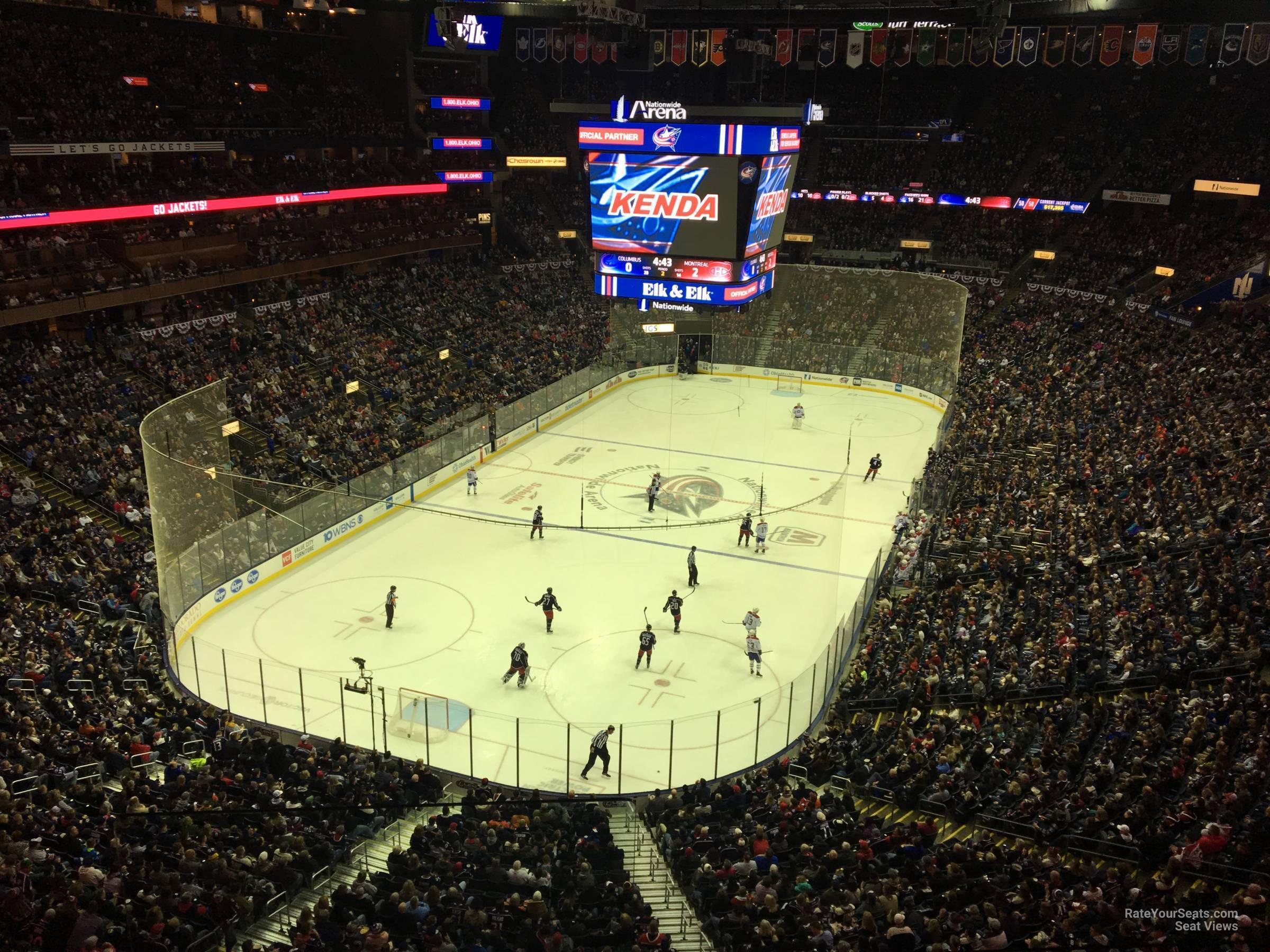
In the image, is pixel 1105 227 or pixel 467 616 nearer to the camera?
pixel 467 616

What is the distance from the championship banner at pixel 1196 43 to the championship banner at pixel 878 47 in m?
11.6

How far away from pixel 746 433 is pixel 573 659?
61.8 ft

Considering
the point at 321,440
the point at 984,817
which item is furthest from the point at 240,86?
the point at 984,817

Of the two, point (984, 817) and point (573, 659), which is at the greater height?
point (984, 817)

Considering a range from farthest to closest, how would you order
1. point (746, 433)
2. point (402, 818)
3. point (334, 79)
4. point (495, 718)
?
point (334, 79)
point (746, 433)
point (495, 718)
point (402, 818)

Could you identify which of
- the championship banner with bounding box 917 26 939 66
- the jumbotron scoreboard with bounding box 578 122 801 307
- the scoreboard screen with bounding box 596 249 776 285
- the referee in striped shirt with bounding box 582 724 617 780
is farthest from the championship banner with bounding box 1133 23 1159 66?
the referee in striped shirt with bounding box 582 724 617 780

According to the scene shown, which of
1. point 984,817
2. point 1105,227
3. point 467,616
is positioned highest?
point 1105,227

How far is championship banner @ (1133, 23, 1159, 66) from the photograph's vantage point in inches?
1490

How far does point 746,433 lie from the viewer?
38094 millimetres

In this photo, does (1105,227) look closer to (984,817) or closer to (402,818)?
(984,817)

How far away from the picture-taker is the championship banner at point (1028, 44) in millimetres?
39188

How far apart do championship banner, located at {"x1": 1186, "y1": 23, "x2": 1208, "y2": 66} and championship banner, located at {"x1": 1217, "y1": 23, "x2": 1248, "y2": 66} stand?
65cm

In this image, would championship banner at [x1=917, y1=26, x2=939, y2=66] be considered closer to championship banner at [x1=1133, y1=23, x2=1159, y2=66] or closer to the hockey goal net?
championship banner at [x1=1133, y1=23, x2=1159, y2=66]

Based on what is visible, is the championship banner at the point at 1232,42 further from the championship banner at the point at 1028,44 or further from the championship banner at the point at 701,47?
the championship banner at the point at 701,47
